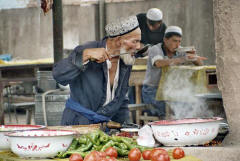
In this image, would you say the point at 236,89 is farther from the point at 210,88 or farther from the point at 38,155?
the point at 210,88

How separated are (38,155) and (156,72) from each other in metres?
5.54

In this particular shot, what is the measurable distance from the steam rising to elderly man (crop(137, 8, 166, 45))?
1.42 meters

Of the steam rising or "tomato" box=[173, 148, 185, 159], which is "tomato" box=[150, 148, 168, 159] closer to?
"tomato" box=[173, 148, 185, 159]

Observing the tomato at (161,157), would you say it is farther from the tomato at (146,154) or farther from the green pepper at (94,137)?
the green pepper at (94,137)

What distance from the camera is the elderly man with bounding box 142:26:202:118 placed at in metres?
8.73

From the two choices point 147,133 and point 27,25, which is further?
point 27,25

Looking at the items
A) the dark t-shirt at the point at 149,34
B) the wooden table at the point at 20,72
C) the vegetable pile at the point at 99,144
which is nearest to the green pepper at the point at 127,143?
the vegetable pile at the point at 99,144

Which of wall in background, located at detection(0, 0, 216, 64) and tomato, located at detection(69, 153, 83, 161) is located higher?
wall in background, located at detection(0, 0, 216, 64)

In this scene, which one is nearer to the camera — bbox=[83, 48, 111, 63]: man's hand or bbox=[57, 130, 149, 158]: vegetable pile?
bbox=[57, 130, 149, 158]: vegetable pile

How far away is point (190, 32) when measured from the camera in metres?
13.6

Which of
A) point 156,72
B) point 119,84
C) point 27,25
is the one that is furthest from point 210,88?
point 27,25

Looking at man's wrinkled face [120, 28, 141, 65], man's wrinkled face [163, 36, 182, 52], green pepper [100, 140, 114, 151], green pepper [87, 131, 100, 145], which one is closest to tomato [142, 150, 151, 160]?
green pepper [100, 140, 114, 151]

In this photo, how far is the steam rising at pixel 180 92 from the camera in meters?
8.27

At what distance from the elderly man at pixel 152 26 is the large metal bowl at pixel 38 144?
6.40 meters
